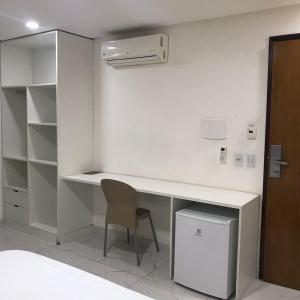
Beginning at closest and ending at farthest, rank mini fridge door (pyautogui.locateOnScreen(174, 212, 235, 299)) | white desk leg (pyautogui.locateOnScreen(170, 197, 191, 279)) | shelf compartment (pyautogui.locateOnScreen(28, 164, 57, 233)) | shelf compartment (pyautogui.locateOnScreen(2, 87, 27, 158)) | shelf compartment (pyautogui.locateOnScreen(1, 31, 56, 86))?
mini fridge door (pyautogui.locateOnScreen(174, 212, 235, 299))
white desk leg (pyautogui.locateOnScreen(170, 197, 191, 279))
shelf compartment (pyautogui.locateOnScreen(28, 164, 57, 233))
shelf compartment (pyautogui.locateOnScreen(1, 31, 56, 86))
shelf compartment (pyautogui.locateOnScreen(2, 87, 27, 158))

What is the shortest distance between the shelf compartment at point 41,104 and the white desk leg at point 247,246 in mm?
2557

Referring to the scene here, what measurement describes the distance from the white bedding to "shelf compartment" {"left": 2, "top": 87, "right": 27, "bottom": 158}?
279 cm

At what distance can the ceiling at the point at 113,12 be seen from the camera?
8.84 feet

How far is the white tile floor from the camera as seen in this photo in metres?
2.77

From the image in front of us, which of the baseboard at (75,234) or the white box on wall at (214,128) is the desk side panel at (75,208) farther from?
the white box on wall at (214,128)

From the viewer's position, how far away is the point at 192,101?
131 inches

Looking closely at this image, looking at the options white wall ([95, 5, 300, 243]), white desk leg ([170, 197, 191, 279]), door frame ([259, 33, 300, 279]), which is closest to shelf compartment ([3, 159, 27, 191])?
white wall ([95, 5, 300, 243])

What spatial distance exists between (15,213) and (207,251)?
2.67 metres

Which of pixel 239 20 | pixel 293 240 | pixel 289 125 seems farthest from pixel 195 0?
pixel 293 240

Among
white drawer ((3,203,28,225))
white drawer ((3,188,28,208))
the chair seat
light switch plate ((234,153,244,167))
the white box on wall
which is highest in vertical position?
the white box on wall

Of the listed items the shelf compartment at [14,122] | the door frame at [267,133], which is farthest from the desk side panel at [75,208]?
the door frame at [267,133]

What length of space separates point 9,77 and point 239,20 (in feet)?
9.60

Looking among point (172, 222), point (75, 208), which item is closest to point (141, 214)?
point (172, 222)

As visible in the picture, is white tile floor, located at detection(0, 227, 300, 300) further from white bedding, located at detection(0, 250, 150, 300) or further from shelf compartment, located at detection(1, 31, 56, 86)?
shelf compartment, located at detection(1, 31, 56, 86)
